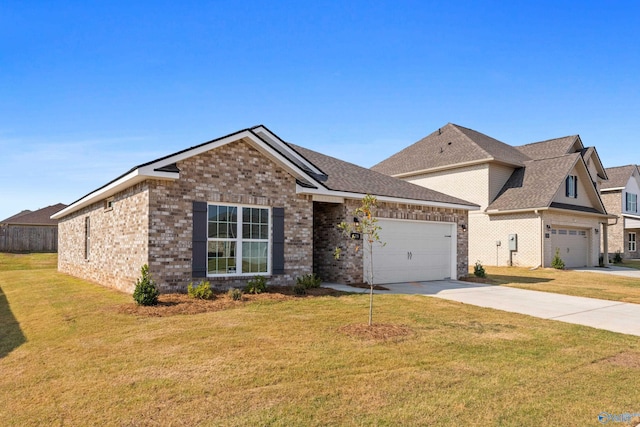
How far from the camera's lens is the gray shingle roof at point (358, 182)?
1452cm

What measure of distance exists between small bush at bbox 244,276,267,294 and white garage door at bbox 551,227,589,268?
1935 cm

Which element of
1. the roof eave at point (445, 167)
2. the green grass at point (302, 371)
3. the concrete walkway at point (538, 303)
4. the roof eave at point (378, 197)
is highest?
the roof eave at point (445, 167)

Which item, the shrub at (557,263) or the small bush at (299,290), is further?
the shrub at (557,263)

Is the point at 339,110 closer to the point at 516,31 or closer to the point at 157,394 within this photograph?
the point at 516,31

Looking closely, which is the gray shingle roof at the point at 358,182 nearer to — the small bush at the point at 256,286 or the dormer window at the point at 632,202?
the small bush at the point at 256,286

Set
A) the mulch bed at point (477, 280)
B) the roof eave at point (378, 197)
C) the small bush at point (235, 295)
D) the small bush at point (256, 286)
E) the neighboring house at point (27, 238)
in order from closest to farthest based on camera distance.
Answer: the small bush at point (235, 295)
the small bush at point (256, 286)
the roof eave at point (378, 197)
the mulch bed at point (477, 280)
the neighboring house at point (27, 238)

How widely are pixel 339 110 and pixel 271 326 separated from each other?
37.3 feet

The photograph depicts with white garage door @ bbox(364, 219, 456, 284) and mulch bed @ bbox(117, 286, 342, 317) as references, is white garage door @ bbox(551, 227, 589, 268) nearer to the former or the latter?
white garage door @ bbox(364, 219, 456, 284)

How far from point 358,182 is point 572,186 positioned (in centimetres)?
1710

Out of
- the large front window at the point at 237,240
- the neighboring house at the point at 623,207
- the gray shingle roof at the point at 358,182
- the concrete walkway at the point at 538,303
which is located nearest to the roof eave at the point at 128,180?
the large front window at the point at 237,240

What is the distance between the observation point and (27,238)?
33.7 metres

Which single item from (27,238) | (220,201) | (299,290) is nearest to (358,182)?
(299,290)

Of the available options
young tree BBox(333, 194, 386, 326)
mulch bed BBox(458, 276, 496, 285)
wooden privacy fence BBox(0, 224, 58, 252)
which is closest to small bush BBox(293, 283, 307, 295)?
young tree BBox(333, 194, 386, 326)

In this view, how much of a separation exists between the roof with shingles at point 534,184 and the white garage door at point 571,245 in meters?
2.49
